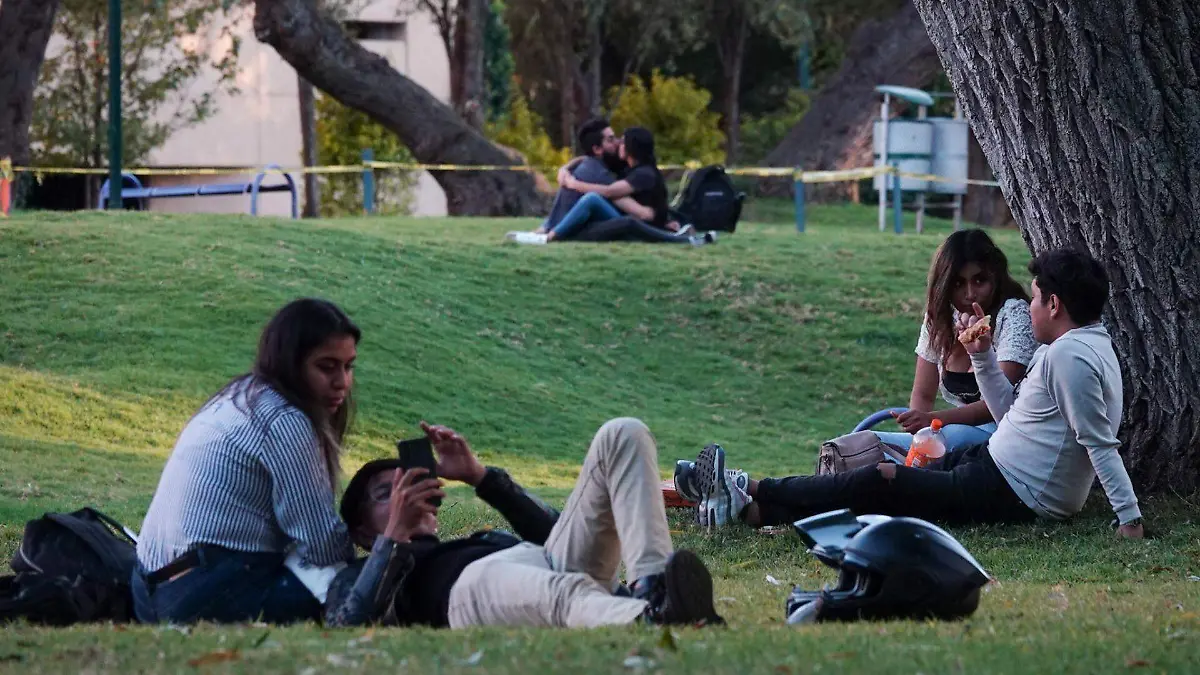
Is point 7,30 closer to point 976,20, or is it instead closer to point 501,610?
point 976,20

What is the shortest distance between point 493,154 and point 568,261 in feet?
32.1

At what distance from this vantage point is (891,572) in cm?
519

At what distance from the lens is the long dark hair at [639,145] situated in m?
18.1

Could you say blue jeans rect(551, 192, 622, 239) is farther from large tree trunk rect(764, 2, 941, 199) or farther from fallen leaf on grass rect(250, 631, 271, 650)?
large tree trunk rect(764, 2, 941, 199)

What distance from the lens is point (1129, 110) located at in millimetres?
7699

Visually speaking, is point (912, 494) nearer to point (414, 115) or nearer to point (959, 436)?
point (959, 436)

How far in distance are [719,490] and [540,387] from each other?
23.4ft

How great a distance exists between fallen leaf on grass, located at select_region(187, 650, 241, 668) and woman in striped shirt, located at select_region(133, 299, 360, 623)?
69 centimetres

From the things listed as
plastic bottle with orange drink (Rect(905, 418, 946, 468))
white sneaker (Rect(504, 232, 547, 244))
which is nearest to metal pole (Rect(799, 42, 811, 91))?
white sneaker (Rect(504, 232, 547, 244))

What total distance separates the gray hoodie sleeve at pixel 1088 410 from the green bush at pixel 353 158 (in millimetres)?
26474

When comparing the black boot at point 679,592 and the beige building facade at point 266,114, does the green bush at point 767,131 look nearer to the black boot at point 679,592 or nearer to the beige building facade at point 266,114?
the beige building facade at point 266,114

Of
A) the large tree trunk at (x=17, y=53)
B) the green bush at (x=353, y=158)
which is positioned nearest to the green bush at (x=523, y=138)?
the green bush at (x=353, y=158)

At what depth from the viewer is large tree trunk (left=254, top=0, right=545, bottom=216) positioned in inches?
1031

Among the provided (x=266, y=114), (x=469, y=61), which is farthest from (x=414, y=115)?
(x=266, y=114)
